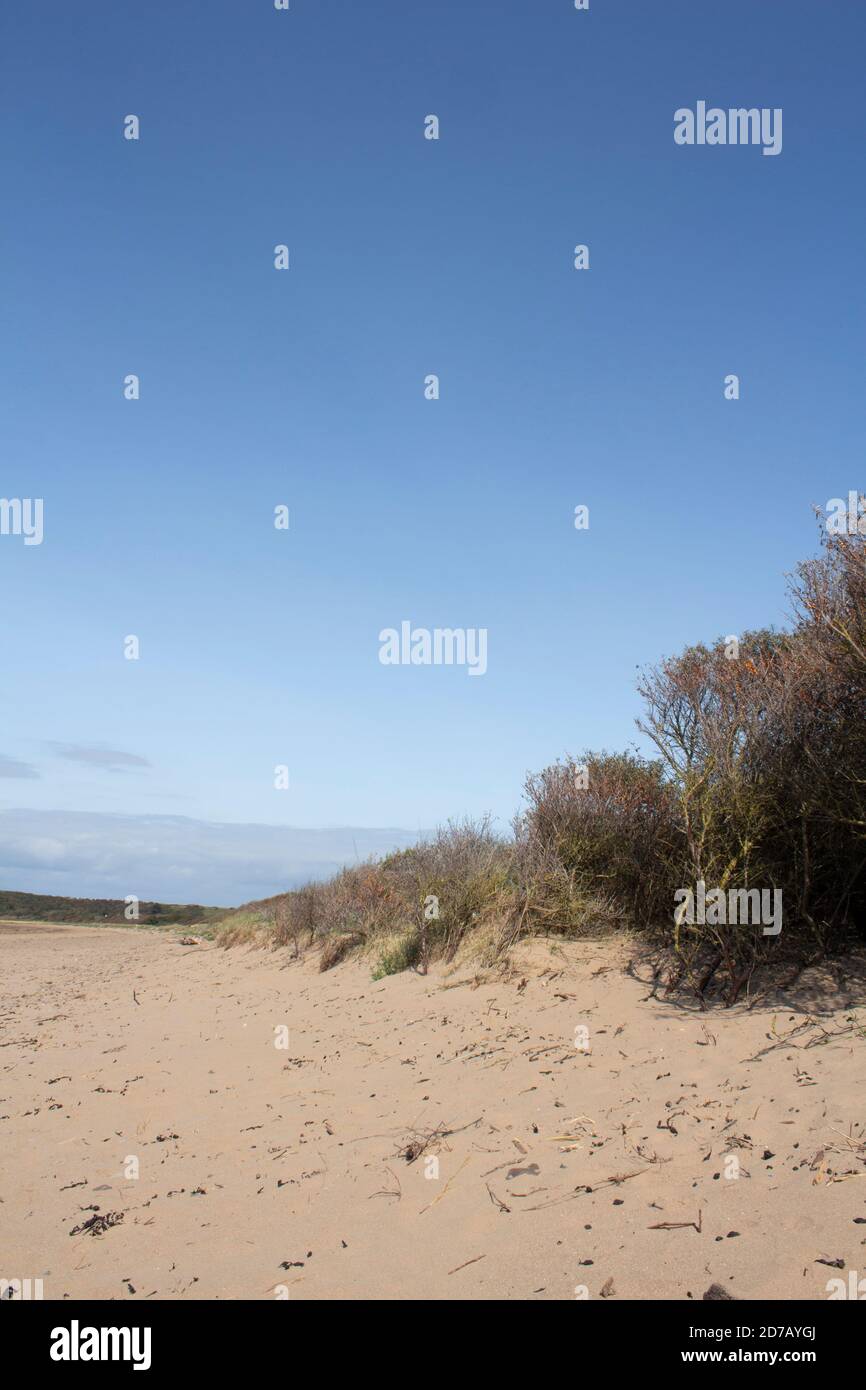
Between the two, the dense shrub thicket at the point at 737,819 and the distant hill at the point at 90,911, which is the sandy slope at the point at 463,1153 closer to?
the dense shrub thicket at the point at 737,819

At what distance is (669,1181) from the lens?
5637 millimetres

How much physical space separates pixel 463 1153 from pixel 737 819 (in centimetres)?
490

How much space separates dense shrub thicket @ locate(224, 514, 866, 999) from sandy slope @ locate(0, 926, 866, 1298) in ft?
3.00

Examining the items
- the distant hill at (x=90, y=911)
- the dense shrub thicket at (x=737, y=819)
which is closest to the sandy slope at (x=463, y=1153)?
the dense shrub thicket at (x=737, y=819)


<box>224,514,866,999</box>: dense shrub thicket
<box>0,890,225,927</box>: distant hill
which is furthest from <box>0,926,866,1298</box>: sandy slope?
<box>0,890,225,927</box>: distant hill

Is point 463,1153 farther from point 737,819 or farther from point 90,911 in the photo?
point 90,911

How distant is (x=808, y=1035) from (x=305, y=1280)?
16.6 feet

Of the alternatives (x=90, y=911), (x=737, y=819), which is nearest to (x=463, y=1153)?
(x=737, y=819)

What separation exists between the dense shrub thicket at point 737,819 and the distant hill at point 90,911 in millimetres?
41013

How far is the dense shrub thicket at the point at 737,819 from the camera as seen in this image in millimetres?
9211

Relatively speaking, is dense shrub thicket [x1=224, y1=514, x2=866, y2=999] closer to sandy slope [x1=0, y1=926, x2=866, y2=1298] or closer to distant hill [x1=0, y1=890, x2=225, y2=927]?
sandy slope [x1=0, y1=926, x2=866, y2=1298]

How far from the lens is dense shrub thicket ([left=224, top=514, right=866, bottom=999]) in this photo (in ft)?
30.2

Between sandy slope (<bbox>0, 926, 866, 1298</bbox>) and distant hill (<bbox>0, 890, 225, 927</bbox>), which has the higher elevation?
sandy slope (<bbox>0, 926, 866, 1298</bbox>)

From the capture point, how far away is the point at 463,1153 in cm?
694
